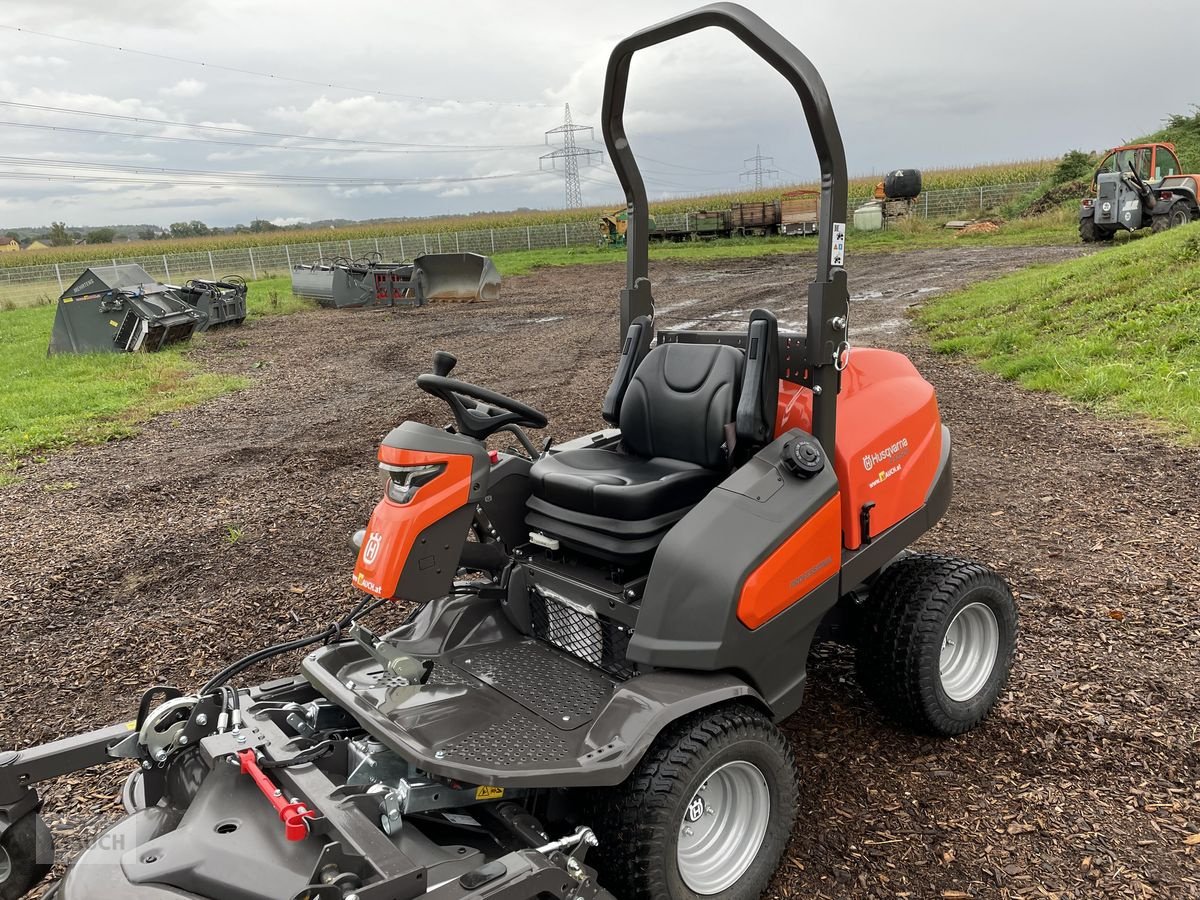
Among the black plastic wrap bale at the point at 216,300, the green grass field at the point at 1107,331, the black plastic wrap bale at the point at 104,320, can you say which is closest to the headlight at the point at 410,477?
the green grass field at the point at 1107,331

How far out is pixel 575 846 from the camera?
199 centimetres

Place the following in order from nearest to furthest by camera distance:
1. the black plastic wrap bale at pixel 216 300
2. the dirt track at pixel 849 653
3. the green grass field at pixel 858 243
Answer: the dirt track at pixel 849 653
the black plastic wrap bale at pixel 216 300
the green grass field at pixel 858 243

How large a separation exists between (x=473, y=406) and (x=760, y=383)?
931 millimetres

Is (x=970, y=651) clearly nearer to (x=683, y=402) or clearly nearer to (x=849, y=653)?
(x=849, y=653)

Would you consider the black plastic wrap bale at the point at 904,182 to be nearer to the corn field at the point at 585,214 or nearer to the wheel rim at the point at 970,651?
the wheel rim at the point at 970,651

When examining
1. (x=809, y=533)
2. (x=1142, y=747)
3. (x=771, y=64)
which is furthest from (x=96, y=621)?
(x=1142, y=747)

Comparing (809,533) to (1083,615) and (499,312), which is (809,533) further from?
(499,312)

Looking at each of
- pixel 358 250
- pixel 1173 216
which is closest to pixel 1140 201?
pixel 1173 216

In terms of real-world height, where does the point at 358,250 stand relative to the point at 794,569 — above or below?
above

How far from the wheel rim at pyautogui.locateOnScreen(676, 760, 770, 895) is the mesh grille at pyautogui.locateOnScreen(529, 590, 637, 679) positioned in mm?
436

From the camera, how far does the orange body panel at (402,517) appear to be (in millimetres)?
2518

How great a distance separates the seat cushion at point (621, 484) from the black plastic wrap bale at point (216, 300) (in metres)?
12.9

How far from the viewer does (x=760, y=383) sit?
2621mm

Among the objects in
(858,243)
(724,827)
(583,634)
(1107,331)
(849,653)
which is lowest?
(849,653)
